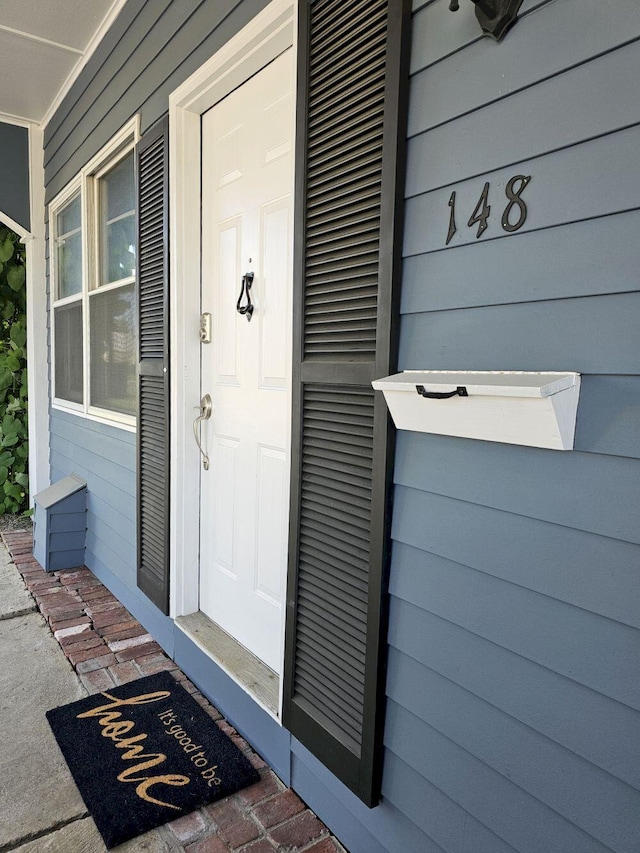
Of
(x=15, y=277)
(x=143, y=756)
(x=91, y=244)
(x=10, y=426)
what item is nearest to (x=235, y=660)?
(x=143, y=756)

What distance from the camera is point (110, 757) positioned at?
1.77 metres

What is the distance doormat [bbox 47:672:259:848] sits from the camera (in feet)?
5.16

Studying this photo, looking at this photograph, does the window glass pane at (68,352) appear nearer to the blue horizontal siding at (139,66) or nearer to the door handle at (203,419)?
the blue horizontal siding at (139,66)

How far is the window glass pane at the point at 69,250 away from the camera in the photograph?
3.54 m

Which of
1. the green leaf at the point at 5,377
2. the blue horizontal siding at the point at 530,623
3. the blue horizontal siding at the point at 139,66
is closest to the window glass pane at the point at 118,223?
the blue horizontal siding at the point at 139,66

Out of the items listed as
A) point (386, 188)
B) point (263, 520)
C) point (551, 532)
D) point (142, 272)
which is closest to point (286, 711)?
point (263, 520)

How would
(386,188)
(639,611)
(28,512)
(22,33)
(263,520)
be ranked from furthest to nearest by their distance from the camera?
1. (28,512)
2. (22,33)
3. (263,520)
4. (386,188)
5. (639,611)

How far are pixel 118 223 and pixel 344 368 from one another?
2.15 meters

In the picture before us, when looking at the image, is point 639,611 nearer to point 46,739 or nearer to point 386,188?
point 386,188

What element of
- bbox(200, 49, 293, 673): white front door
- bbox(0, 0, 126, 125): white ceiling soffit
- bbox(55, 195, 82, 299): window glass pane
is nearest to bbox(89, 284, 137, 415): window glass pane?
bbox(55, 195, 82, 299): window glass pane

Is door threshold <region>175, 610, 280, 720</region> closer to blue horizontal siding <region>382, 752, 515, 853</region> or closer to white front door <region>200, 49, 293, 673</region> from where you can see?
white front door <region>200, 49, 293, 673</region>

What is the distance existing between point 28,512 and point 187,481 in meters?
2.60

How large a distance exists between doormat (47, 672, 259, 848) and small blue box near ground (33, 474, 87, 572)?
152cm

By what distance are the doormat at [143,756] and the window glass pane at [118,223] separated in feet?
6.30
